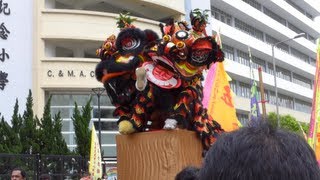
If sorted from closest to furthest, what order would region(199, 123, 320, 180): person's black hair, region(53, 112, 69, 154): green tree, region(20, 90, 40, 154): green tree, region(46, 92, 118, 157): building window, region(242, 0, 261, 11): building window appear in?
1. region(199, 123, 320, 180): person's black hair
2. region(20, 90, 40, 154): green tree
3. region(53, 112, 69, 154): green tree
4. region(46, 92, 118, 157): building window
5. region(242, 0, 261, 11): building window

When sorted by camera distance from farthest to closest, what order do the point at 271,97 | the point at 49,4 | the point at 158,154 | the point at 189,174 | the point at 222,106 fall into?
the point at 271,97 < the point at 49,4 < the point at 222,106 < the point at 158,154 < the point at 189,174

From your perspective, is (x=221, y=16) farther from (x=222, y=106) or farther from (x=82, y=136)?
(x=222, y=106)

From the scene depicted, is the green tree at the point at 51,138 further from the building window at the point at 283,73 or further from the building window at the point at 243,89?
the building window at the point at 283,73

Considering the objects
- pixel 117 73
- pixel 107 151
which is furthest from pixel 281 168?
pixel 107 151

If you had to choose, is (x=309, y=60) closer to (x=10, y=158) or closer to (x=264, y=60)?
(x=264, y=60)

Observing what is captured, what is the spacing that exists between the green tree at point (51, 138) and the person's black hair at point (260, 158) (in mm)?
17568

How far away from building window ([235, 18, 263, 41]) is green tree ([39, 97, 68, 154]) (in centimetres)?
2258

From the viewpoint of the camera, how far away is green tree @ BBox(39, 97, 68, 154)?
18719 mm

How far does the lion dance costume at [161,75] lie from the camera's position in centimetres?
502

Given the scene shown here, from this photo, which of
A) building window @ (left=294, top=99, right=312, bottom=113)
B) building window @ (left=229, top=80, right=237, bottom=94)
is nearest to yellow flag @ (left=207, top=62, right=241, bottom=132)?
building window @ (left=229, top=80, right=237, bottom=94)

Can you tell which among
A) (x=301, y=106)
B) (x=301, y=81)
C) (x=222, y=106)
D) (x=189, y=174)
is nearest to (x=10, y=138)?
(x=222, y=106)

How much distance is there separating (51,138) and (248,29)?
24989 mm

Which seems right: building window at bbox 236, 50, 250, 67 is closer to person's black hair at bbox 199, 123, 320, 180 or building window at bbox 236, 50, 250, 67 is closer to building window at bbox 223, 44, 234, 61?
building window at bbox 223, 44, 234, 61

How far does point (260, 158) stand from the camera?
1.34 metres
